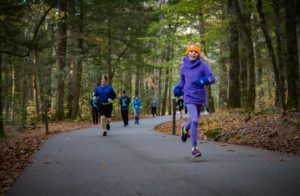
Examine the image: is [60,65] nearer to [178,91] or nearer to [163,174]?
[178,91]

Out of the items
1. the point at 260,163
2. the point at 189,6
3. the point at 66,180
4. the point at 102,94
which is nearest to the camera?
the point at 66,180

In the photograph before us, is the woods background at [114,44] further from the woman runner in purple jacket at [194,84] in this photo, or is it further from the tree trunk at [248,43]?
the woman runner in purple jacket at [194,84]

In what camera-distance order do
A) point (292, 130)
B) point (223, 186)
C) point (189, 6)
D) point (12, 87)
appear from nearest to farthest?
point (223, 186), point (292, 130), point (189, 6), point (12, 87)

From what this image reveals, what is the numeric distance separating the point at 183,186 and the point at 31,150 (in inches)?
285

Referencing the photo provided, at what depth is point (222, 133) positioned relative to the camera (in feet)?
41.2

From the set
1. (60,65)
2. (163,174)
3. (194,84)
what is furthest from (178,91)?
(60,65)

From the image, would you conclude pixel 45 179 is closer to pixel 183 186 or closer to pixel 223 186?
pixel 183 186

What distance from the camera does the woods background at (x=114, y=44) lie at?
1597cm

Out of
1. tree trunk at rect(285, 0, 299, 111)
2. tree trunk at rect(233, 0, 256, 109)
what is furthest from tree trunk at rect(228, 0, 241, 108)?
tree trunk at rect(285, 0, 299, 111)

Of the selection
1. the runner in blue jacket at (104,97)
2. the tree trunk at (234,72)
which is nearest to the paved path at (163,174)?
the runner in blue jacket at (104,97)

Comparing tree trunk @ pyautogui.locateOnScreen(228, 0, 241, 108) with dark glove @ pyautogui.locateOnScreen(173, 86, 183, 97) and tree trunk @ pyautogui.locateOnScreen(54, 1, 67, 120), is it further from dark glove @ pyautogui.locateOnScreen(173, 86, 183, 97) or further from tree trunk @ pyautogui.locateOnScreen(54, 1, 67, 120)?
dark glove @ pyautogui.locateOnScreen(173, 86, 183, 97)

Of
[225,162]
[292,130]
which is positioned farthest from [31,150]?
[292,130]

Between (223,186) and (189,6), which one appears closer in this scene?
(223,186)

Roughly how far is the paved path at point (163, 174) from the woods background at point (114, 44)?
556 centimetres
